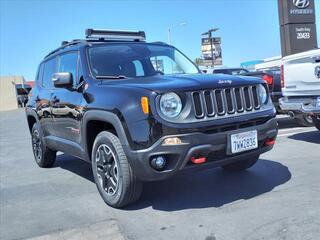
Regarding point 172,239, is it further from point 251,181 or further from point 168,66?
point 168,66

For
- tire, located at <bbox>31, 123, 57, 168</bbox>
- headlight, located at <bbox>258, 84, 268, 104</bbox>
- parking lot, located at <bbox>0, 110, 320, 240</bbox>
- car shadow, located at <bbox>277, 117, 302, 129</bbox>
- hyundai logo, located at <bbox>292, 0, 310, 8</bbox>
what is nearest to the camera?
parking lot, located at <bbox>0, 110, 320, 240</bbox>

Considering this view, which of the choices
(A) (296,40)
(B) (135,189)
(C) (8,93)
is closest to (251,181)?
(B) (135,189)

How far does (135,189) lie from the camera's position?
184 inches

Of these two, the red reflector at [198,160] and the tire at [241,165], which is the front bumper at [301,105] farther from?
the red reflector at [198,160]

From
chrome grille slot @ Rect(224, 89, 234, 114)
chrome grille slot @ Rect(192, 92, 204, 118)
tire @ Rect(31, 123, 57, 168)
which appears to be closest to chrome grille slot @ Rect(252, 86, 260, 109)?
chrome grille slot @ Rect(224, 89, 234, 114)

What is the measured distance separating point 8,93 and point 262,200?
190ft

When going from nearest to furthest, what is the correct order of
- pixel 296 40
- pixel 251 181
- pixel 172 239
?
pixel 172 239 → pixel 251 181 → pixel 296 40

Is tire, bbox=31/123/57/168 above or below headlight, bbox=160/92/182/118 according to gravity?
below

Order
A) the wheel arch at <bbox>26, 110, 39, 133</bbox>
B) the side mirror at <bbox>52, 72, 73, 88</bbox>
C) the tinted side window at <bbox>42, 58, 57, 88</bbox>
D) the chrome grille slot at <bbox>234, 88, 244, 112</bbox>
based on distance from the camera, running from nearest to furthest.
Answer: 1. the chrome grille slot at <bbox>234, 88, 244, 112</bbox>
2. the side mirror at <bbox>52, 72, 73, 88</bbox>
3. the tinted side window at <bbox>42, 58, 57, 88</bbox>
4. the wheel arch at <bbox>26, 110, 39, 133</bbox>

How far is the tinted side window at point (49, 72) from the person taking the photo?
6770 mm

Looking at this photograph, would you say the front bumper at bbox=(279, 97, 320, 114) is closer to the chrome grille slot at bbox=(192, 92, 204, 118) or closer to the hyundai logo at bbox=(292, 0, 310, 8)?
the chrome grille slot at bbox=(192, 92, 204, 118)

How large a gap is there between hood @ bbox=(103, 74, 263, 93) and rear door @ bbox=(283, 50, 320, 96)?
108 inches

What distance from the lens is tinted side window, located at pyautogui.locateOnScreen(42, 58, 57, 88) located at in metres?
6.77

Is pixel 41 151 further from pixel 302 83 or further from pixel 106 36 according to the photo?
pixel 302 83
